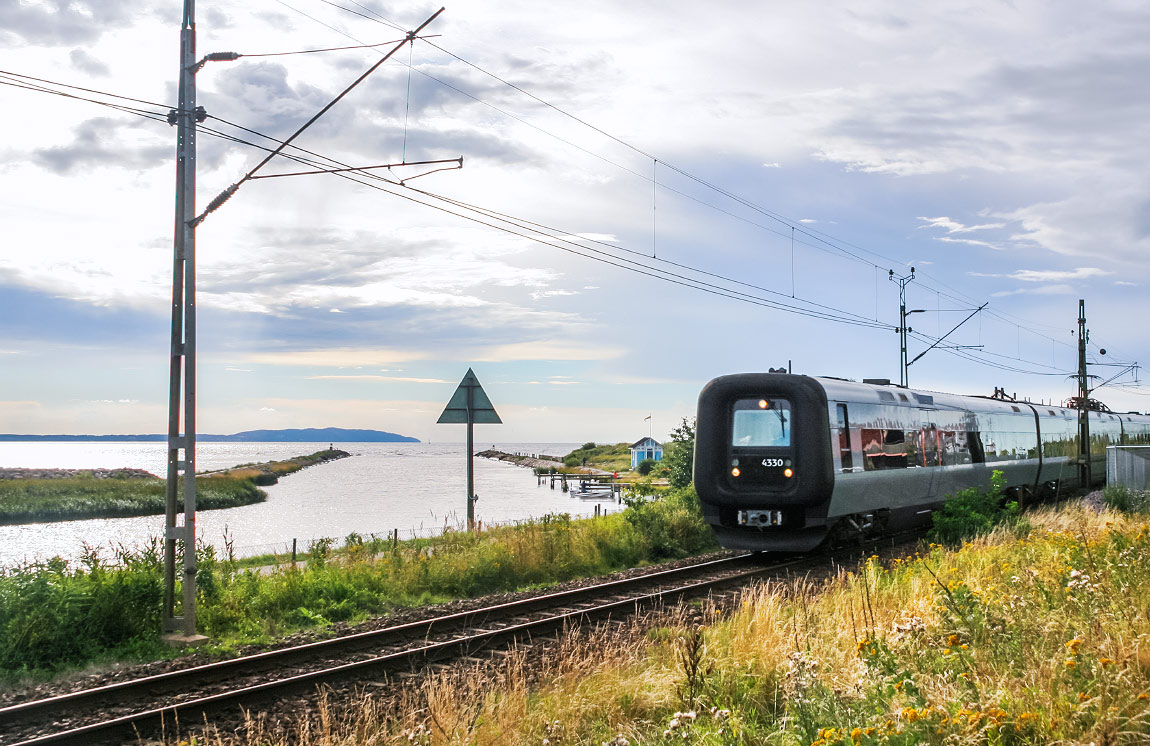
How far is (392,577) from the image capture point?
1327 centimetres

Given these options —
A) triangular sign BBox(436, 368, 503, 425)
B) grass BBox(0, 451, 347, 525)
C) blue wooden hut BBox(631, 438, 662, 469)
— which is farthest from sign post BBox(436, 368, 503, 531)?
blue wooden hut BBox(631, 438, 662, 469)

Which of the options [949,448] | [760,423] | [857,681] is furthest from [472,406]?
[857,681]

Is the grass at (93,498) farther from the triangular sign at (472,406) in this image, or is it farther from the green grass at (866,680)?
the green grass at (866,680)

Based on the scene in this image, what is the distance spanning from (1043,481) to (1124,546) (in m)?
20.2

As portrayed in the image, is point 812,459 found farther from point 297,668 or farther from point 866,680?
point 866,680

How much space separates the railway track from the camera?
7.21m

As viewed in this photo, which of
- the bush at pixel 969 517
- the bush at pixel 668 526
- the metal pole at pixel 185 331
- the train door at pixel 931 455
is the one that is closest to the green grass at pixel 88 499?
the bush at pixel 668 526

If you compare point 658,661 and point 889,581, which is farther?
point 889,581

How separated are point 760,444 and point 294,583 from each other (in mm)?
7810

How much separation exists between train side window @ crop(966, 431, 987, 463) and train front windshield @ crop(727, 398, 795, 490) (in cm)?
857

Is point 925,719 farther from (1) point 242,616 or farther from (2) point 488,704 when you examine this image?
(1) point 242,616

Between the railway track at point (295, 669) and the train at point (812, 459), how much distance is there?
272 cm

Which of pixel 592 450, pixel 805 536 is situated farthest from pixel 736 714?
pixel 592 450

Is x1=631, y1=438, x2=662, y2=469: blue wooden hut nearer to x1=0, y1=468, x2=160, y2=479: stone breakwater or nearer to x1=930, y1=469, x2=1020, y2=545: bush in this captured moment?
x1=0, y1=468, x2=160, y2=479: stone breakwater
